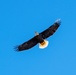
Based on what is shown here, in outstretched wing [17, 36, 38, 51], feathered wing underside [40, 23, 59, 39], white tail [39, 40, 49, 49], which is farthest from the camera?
outstretched wing [17, 36, 38, 51]

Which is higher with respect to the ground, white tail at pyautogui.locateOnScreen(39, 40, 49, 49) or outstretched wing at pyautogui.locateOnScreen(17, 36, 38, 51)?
outstretched wing at pyautogui.locateOnScreen(17, 36, 38, 51)

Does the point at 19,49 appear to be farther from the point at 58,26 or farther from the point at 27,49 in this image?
the point at 58,26

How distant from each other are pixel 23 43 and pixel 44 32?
45.4 inches

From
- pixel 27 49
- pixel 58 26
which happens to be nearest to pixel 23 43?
pixel 27 49

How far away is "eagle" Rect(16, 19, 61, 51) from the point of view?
20.2 meters

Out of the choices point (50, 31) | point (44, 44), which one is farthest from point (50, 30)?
point (44, 44)

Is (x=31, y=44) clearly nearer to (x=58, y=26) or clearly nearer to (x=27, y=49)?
(x=27, y=49)

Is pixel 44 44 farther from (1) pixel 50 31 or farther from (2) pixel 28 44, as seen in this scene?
(2) pixel 28 44

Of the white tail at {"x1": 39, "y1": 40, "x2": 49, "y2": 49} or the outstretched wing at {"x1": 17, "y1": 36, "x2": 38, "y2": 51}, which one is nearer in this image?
the white tail at {"x1": 39, "y1": 40, "x2": 49, "y2": 49}

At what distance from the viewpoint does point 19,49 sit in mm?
20359

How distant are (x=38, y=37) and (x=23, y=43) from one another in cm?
96

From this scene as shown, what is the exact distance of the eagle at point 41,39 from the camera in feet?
66.1

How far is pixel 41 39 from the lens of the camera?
20109 millimetres

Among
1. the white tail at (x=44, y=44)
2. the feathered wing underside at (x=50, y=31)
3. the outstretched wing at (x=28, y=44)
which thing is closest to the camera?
the white tail at (x=44, y=44)
